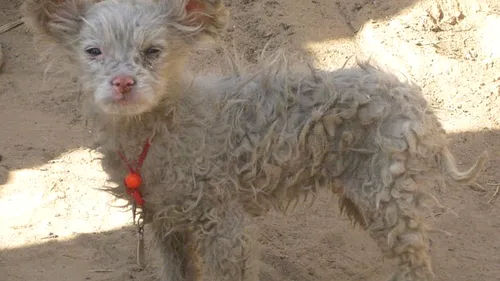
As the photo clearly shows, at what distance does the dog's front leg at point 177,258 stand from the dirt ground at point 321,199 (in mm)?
406

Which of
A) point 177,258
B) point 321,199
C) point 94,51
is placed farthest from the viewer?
point 321,199

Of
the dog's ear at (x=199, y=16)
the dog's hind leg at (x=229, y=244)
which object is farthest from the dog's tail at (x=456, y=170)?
the dog's ear at (x=199, y=16)

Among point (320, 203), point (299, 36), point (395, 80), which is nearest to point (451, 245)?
point (320, 203)

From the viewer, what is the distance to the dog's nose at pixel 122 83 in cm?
315

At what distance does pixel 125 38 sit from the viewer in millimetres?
3240

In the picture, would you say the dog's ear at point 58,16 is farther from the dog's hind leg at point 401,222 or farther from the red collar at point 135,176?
the dog's hind leg at point 401,222

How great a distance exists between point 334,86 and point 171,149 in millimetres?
803

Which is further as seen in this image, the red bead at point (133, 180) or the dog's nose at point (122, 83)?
the red bead at point (133, 180)

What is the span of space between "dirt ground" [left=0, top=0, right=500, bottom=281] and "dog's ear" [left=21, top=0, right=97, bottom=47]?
2.31ft

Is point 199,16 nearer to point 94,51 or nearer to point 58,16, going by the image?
point 94,51

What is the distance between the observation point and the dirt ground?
4379 millimetres

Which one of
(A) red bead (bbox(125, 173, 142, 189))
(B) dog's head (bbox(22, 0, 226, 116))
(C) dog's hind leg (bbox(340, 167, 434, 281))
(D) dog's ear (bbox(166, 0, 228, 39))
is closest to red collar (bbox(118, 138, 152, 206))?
(A) red bead (bbox(125, 173, 142, 189))

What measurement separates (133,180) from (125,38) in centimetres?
65

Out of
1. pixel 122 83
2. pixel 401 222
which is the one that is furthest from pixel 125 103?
pixel 401 222
